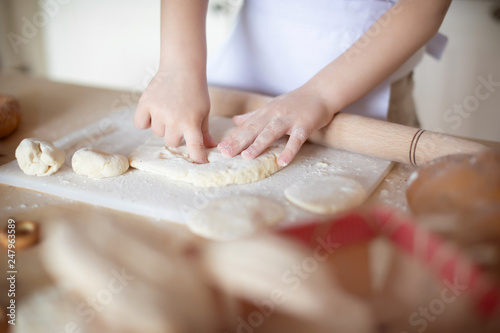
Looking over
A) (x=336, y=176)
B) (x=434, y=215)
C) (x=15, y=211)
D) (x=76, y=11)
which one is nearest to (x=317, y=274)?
(x=434, y=215)

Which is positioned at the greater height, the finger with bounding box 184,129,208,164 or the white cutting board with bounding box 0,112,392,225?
the finger with bounding box 184,129,208,164

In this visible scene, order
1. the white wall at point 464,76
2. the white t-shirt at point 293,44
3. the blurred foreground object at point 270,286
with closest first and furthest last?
the blurred foreground object at point 270,286, the white t-shirt at point 293,44, the white wall at point 464,76

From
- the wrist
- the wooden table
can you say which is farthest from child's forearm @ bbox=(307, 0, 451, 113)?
the wooden table

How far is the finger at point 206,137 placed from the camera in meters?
1.04

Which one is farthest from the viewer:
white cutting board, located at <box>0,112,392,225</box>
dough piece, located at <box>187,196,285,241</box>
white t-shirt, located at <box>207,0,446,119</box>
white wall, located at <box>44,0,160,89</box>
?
white wall, located at <box>44,0,160,89</box>

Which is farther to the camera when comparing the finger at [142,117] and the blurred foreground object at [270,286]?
the finger at [142,117]

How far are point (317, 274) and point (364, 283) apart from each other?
0.17 feet

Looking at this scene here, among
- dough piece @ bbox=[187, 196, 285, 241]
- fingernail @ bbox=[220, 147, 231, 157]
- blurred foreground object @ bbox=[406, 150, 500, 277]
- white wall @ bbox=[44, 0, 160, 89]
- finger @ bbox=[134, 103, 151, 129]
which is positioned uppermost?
blurred foreground object @ bbox=[406, 150, 500, 277]

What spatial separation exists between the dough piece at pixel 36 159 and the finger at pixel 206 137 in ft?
1.11

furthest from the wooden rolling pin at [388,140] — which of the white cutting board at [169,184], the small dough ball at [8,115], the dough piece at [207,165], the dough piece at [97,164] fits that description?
the small dough ball at [8,115]

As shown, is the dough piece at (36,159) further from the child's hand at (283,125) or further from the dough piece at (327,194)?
the dough piece at (327,194)

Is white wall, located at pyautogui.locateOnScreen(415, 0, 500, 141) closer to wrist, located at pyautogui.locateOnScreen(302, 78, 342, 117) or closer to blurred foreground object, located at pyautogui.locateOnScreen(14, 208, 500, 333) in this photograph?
wrist, located at pyautogui.locateOnScreen(302, 78, 342, 117)

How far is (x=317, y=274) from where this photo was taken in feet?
1.49

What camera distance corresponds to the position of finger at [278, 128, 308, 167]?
3.10ft
